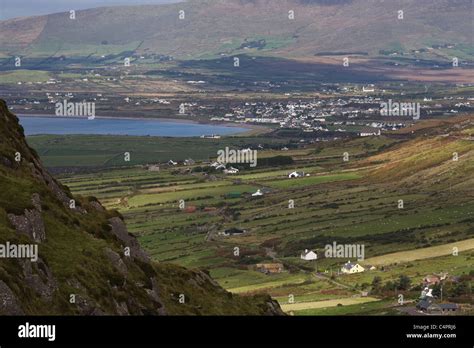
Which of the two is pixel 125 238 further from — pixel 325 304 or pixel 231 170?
pixel 231 170

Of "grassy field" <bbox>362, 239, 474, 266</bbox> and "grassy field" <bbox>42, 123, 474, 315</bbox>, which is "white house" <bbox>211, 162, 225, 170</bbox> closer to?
"grassy field" <bbox>42, 123, 474, 315</bbox>

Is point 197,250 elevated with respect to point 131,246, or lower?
lower

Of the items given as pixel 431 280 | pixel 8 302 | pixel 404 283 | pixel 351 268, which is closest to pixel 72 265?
pixel 8 302

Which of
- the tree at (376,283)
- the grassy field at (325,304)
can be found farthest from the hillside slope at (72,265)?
the tree at (376,283)

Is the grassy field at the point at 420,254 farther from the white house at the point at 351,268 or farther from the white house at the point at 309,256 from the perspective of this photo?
the white house at the point at 309,256

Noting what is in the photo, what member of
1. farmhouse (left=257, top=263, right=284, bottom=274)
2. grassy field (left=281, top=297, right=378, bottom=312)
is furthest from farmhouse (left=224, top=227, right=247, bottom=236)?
grassy field (left=281, top=297, right=378, bottom=312)
